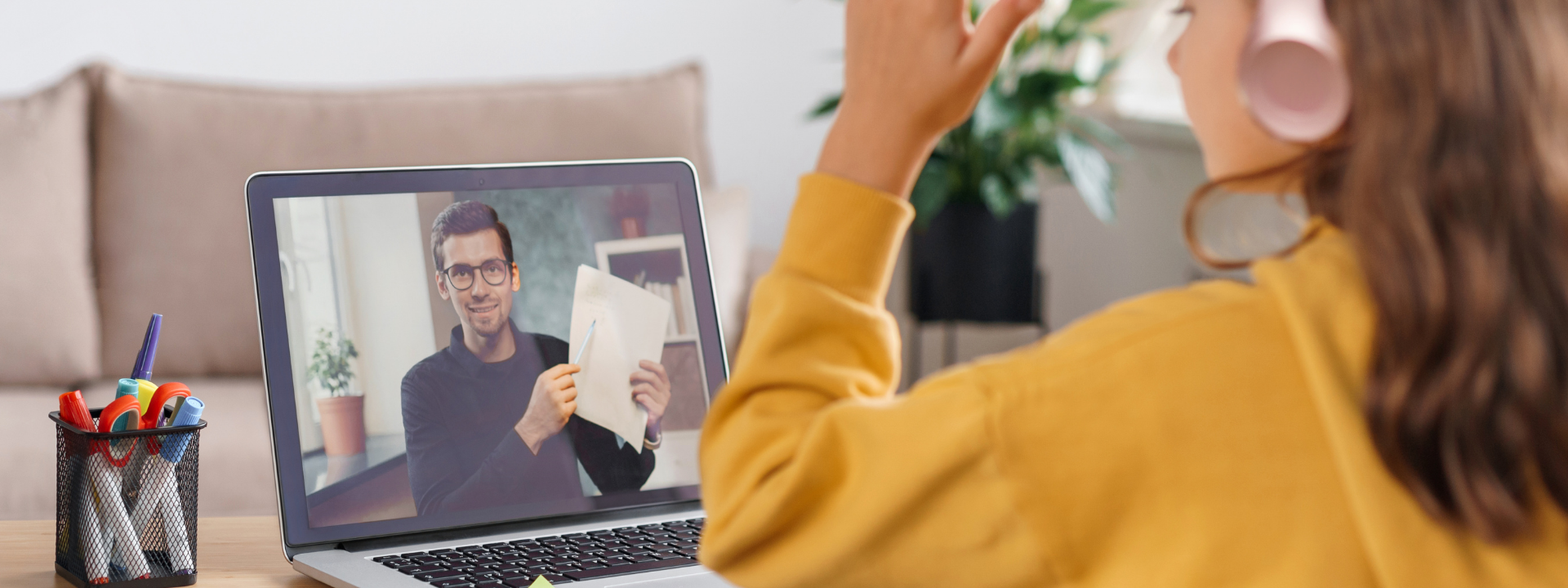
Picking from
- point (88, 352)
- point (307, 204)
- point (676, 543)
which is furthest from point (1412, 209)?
point (88, 352)

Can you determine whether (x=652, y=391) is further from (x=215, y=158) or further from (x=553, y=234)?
(x=215, y=158)

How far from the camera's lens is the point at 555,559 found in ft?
2.13

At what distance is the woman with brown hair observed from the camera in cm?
36

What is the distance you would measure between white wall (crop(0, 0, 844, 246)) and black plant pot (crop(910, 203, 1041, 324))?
436 mm

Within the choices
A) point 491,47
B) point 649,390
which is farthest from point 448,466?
point 491,47

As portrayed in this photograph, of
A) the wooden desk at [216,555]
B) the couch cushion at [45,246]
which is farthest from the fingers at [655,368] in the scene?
the couch cushion at [45,246]

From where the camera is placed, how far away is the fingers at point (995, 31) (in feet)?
1.52

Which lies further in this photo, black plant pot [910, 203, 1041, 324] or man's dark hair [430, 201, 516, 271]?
black plant pot [910, 203, 1041, 324]

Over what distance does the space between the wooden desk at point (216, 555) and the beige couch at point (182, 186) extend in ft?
3.38

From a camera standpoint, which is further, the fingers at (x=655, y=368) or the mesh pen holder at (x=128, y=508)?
the fingers at (x=655, y=368)

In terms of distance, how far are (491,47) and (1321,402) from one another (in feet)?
7.50

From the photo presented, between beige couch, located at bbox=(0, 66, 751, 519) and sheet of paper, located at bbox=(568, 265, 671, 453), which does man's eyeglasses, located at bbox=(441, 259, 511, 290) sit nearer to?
sheet of paper, located at bbox=(568, 265, 671, 453)

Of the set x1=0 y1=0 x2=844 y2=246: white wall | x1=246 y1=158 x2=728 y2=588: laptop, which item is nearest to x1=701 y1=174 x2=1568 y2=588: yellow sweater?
x1=246 y1=158 x2=728 y2=588: laptop

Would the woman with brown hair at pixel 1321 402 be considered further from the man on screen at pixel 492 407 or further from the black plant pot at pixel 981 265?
the black plant pot at pixel 981 265
